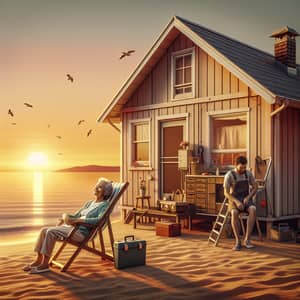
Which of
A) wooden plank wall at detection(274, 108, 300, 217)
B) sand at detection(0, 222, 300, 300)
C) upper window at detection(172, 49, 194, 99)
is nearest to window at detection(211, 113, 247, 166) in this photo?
wooden plank wall at detection(274, 108, 300, 217)

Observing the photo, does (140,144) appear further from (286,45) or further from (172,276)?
(172,276)

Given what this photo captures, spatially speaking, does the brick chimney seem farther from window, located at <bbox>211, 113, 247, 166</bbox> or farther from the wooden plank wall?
window, located at <bbox>211, 113, 247, 166</bbox>

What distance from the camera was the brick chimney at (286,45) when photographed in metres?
13.2

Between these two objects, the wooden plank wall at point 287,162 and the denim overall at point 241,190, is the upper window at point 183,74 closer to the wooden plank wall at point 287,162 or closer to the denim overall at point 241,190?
the wooden plank wall at point 287,162

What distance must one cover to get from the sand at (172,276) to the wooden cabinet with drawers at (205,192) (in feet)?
7.23

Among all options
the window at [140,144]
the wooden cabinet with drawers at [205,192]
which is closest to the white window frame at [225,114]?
the wooden cabinet with drawers at [205,192]

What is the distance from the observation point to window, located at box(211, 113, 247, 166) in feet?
36.3

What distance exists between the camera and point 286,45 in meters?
13.3

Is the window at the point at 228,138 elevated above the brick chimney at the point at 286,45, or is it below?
below

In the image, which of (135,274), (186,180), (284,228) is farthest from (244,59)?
(135,274)

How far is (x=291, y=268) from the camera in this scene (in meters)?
6.97

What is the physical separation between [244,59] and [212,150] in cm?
235

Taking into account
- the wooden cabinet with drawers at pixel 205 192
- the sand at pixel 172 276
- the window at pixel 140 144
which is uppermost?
the window at pixel 140 144

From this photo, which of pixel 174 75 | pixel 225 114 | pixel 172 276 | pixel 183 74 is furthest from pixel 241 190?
pixel 174 75
